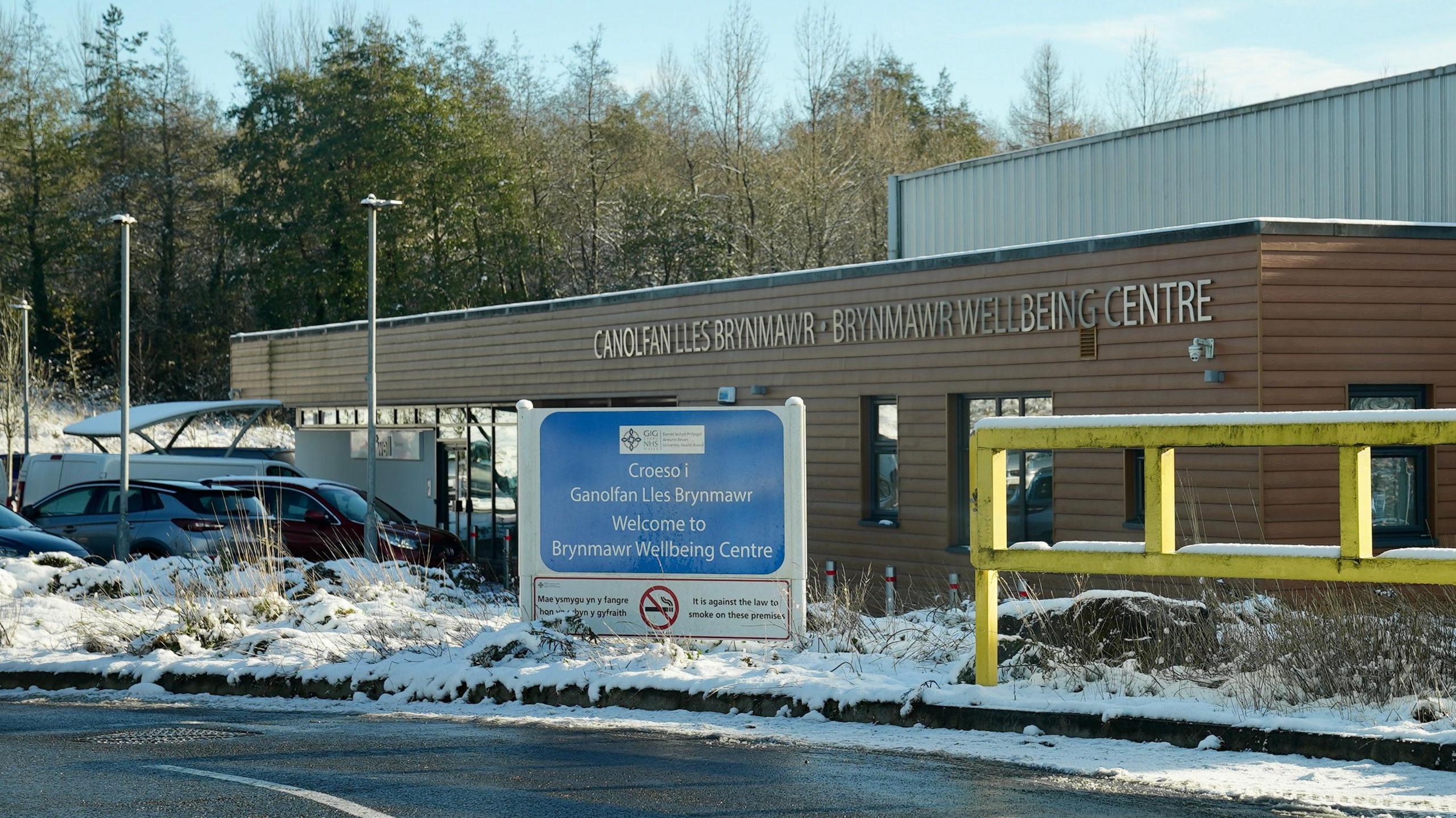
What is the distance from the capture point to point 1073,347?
16.5m

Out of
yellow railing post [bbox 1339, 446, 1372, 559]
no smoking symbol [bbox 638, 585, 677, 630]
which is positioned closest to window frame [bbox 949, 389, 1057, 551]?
no smoking symbol [bbox 638, 585, 677, 630]

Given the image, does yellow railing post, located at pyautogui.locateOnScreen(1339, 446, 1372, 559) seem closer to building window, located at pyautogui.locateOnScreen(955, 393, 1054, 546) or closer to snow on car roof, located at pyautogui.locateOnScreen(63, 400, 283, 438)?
building window, located at pyautogui.locateOnScreen(955, 393, 1054, 546)

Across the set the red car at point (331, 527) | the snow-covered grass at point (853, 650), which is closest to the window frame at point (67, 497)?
the red car at point (331, 527)

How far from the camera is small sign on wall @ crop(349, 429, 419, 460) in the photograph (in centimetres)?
2955

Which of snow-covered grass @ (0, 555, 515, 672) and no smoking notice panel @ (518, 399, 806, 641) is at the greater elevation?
no smoking notice panel @ (518, 399, 806, 641)

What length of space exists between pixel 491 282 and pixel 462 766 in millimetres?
48927

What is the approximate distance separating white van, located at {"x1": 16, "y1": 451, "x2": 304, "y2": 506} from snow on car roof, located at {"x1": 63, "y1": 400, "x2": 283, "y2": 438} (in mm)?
4228

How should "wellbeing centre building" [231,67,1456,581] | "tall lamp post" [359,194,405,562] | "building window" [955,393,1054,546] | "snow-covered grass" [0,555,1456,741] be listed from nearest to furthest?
"snow-covered grass" [0,555,1456,741] < "wellbeing centre building" [231,67,1456,581] < "building window" [955,393,1054,546] < "tall lamp post" [359,194,405,562]

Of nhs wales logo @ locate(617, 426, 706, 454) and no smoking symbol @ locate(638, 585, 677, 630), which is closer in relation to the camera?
no smoking symbol @ locate(638, 585, 677, 630)

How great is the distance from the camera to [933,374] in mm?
18156

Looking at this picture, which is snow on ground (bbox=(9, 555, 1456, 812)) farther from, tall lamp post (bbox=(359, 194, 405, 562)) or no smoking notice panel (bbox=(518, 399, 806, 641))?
tall lamp post (bbox=(359, 194, 405, 562))

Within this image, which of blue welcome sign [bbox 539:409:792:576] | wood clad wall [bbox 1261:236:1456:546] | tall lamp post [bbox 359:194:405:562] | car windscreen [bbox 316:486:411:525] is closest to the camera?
blue welcome sign [bbox 539:409:792:576]

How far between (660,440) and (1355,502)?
15.4 ft

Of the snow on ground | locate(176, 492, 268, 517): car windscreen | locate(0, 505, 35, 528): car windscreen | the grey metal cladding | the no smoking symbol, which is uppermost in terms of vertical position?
the grey metal cladding
